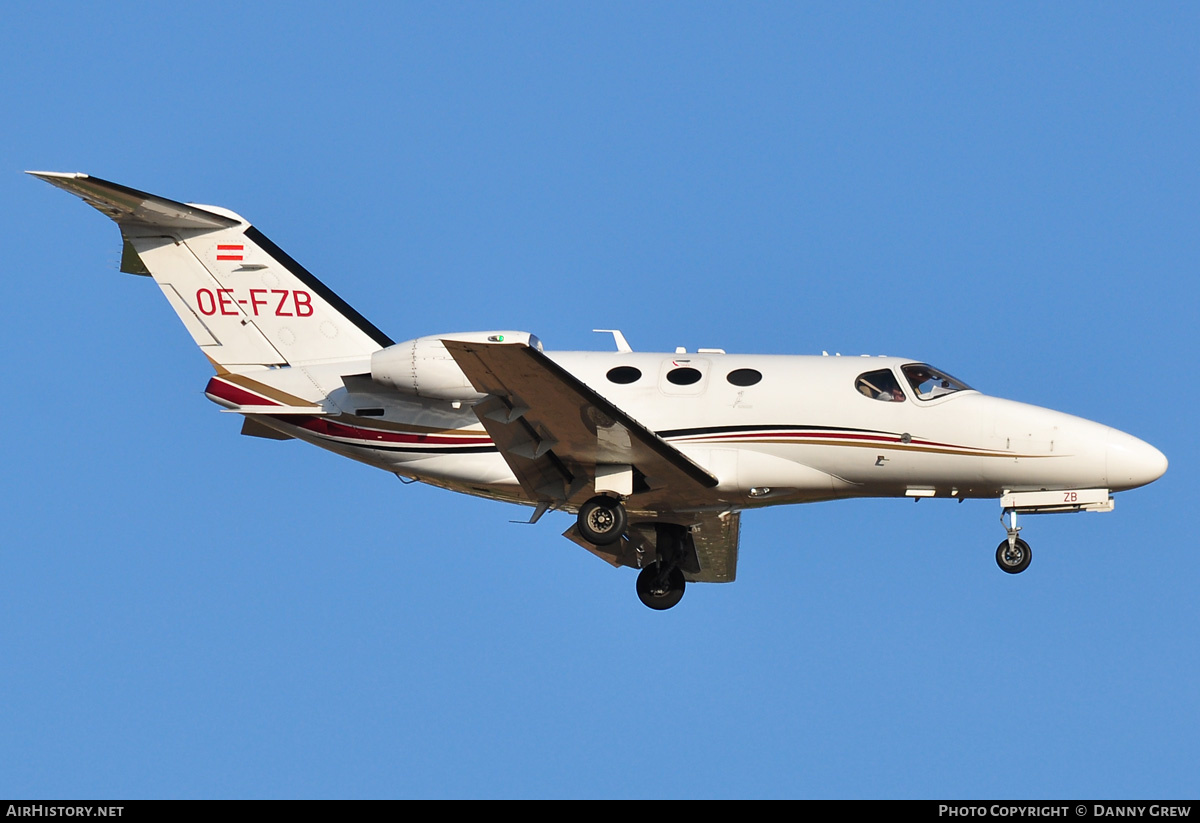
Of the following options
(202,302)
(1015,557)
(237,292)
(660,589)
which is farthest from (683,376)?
(202,302)

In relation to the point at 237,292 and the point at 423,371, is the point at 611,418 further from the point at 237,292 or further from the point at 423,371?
the point at 237,292

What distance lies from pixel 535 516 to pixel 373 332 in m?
3.71

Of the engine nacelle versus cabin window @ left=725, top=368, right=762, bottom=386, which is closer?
the engine nacelle

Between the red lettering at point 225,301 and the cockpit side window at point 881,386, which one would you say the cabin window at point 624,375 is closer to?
the cockpit side window at point 881,386

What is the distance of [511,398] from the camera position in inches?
718

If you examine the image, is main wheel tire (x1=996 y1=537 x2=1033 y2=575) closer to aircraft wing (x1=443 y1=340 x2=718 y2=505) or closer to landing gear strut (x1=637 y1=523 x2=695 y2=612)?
aircraft wing (x1=443 y1=340 x2=718 y2=505)

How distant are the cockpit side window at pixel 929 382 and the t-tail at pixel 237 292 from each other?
748cm

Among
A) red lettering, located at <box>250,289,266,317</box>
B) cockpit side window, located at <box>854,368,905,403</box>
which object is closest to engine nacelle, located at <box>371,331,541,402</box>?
red lettering, located at <box>250,289,266,317</box>

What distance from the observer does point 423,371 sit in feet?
61.8

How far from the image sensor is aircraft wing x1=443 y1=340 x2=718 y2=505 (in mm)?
17484

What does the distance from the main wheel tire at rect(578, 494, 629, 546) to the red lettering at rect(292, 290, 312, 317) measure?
5177 millimetres

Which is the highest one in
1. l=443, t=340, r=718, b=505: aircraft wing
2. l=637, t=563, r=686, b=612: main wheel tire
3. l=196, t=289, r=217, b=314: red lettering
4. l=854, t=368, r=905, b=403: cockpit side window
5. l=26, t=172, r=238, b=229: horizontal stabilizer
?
l=26, t=172, r=238, b=229: horizontal stabilizer
